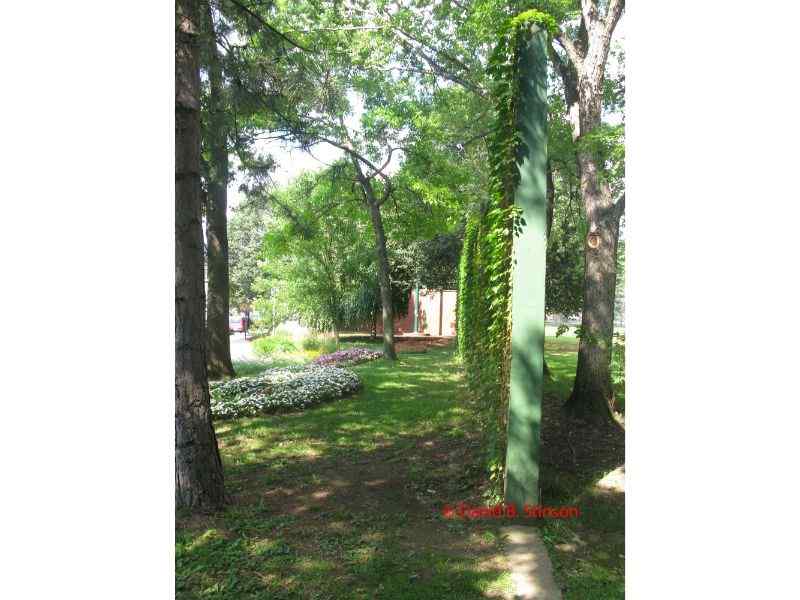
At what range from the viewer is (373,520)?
2.93 meters

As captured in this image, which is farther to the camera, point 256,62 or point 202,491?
point 256,62

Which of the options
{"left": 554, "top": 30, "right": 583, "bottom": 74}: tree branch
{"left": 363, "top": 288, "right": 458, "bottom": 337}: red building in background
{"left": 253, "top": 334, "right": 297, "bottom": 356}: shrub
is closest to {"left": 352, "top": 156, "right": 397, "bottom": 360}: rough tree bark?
{"left": 253, "top": 334, "right": 297, "bottom": 356}: shrub

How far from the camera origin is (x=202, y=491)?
9.56ft

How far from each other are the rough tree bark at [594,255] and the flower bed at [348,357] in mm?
5649

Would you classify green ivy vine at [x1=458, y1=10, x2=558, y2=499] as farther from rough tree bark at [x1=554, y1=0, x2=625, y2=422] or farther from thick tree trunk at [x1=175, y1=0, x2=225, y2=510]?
rough tree bark at [x1=554, y1=0, x2=625, y2=422]

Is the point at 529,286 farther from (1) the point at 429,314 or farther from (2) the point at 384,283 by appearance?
(1) the point at 429,314

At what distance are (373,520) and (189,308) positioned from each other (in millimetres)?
1586

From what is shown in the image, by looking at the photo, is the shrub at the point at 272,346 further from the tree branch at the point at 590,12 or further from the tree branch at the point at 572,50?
the tree branch at the point at 590,12

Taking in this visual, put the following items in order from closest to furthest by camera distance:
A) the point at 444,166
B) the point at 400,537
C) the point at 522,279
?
the point at 400,537
the point at 522,279
the point at 444,166
